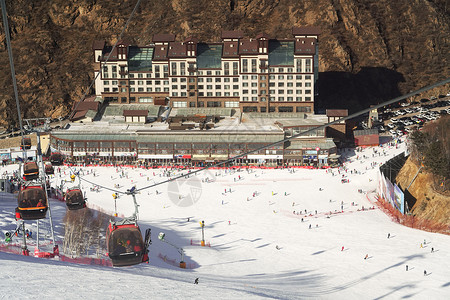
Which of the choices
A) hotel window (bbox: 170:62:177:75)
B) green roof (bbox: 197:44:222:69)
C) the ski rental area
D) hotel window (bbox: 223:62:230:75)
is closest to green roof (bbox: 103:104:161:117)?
hotel window (bbox: 170:62:177:75)

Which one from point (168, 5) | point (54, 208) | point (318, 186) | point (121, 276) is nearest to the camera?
point (121, 276)

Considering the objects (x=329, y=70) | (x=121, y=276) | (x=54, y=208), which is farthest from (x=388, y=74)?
(x=121, y=276)

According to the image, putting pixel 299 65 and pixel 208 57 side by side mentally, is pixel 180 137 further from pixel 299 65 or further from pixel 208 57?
pixel 299 65

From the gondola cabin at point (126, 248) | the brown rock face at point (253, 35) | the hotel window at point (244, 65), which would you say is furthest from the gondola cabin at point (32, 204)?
the brown rock face at point (253, 35)

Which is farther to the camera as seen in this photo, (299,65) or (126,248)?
(299,65)

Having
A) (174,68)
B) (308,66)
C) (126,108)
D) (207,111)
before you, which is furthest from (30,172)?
(308,66)

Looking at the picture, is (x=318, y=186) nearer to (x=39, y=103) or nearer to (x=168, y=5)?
→ (x=39, y=103)

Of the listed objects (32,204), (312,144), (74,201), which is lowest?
(74,201)

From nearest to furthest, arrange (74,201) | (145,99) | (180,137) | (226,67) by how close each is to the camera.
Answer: (74,201)
(180,137)
(226,67)
(145,99)
